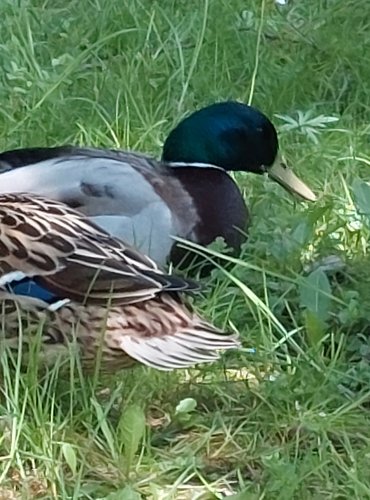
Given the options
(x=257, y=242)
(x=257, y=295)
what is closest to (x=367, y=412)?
(x=257, y=295)

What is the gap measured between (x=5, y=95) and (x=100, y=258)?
77.2 inches

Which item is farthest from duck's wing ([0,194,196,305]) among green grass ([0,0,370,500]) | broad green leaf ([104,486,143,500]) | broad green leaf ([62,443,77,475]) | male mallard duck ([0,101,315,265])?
male mallard duck ([0,101,315,265])

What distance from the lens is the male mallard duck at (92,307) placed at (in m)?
3.21

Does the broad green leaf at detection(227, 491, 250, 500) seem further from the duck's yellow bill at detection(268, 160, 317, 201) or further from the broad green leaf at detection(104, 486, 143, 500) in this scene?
the duck's yellow bill at detection(268, 160, 317, 201)

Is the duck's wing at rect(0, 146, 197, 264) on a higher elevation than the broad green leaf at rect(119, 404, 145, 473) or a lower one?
lower

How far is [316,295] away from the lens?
142 inches

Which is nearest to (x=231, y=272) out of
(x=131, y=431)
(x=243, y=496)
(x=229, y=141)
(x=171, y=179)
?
(x=171, y=179)

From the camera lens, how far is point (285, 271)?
3.96 meters

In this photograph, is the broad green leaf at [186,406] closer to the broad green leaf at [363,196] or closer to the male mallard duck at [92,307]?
the male mallard duck at [92,307]

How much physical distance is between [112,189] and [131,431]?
1.29 meters

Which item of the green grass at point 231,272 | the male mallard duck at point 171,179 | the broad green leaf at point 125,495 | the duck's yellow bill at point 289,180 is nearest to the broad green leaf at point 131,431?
the green grass at point 231,272

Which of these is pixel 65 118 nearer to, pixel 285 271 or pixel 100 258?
pixel 285 271

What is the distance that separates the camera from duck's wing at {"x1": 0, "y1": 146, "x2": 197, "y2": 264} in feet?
13.4

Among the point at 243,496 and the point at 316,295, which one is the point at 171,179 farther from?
the point at 243,496
